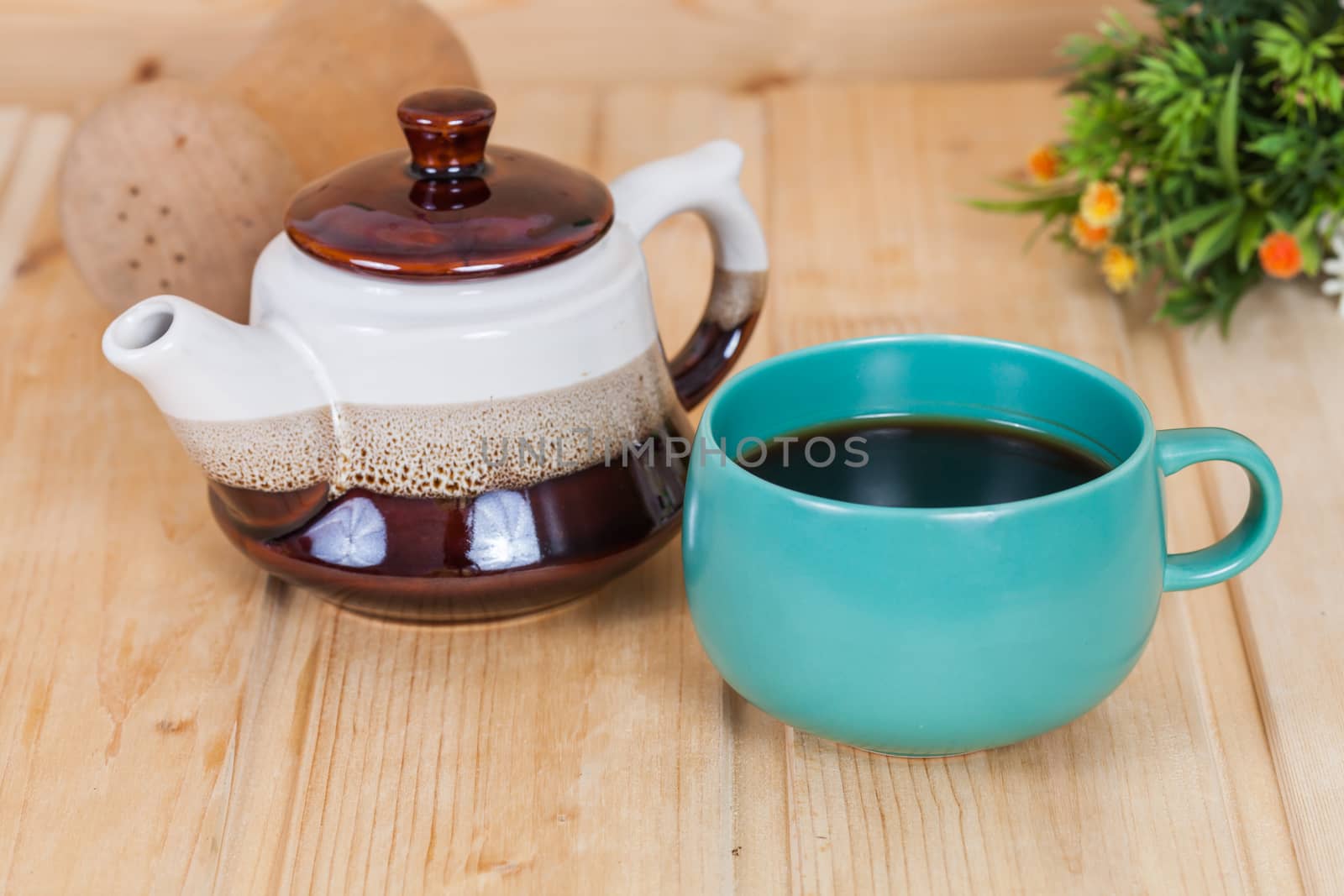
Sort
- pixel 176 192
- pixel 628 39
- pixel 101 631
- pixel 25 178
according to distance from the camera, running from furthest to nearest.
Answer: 1. pixel 628 39
2. pixel 25 178
3. pixel 176 192
4. pixel 101 631

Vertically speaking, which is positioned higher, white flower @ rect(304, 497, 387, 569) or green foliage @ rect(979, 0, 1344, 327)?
white flower @ rect(304, 497, 387, 569)

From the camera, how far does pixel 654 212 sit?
0.55 m

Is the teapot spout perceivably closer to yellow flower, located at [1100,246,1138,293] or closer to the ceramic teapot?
the ceramic teapot

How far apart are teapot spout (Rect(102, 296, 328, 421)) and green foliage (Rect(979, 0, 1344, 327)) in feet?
1.52

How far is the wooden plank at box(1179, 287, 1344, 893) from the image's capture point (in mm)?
449

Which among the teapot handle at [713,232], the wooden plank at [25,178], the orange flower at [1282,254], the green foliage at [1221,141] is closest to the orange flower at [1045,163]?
the green foliage at [1221,141]

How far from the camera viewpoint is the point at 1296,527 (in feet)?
1.89

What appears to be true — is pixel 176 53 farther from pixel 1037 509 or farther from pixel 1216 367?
pixel 1037 509

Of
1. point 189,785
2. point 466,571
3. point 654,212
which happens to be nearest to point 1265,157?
point 654,212

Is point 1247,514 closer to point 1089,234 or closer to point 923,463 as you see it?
point 923,463

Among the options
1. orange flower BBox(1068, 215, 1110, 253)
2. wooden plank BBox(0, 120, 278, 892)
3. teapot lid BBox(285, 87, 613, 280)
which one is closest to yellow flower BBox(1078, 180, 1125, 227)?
orange flower BBox(1068, 215, 1110, 253)

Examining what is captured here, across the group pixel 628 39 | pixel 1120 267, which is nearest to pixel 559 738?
pixel 1120 267

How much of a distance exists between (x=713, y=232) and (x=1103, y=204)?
0.28 metres

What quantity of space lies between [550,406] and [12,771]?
8.2 inches
